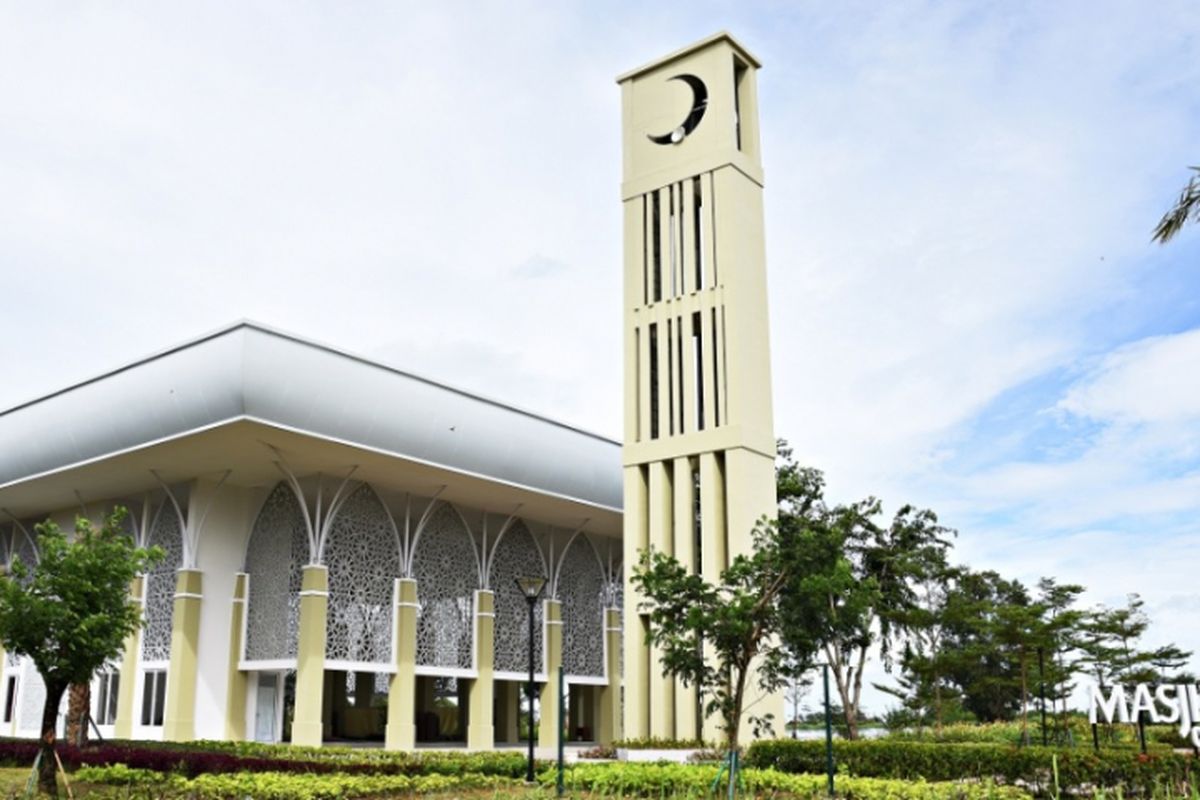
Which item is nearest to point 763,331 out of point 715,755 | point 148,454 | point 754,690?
point 754,690

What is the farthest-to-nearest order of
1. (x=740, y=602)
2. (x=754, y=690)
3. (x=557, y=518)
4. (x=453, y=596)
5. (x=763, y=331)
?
(x=557, y=518), (x=453, y=596), (x=763, y=331), (x=754, y=690), (x=740, y=602)

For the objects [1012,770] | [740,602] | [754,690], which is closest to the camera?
[740,602]

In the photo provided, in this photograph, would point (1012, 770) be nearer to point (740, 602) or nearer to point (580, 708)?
point (740, 602)

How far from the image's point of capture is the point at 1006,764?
1633 centimetres

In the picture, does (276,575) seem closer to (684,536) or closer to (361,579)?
(361,579)

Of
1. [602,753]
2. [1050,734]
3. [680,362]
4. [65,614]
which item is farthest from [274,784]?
[1050,734]

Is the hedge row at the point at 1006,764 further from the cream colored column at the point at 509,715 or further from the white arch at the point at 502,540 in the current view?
the cream colored column at the point at 509,715

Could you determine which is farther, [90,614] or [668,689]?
[668,689]

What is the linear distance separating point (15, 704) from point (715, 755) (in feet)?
66.7

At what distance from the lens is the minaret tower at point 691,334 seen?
2422 cm

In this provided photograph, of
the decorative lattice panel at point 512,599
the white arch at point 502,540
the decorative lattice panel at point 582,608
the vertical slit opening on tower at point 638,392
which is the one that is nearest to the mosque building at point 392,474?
the vertical slit opening on tower at point 638,392

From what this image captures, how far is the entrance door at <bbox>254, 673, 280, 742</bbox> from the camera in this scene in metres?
26.5

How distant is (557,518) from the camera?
3219 centimetres

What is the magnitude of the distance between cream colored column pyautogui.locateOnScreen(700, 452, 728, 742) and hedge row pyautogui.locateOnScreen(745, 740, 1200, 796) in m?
5.94
